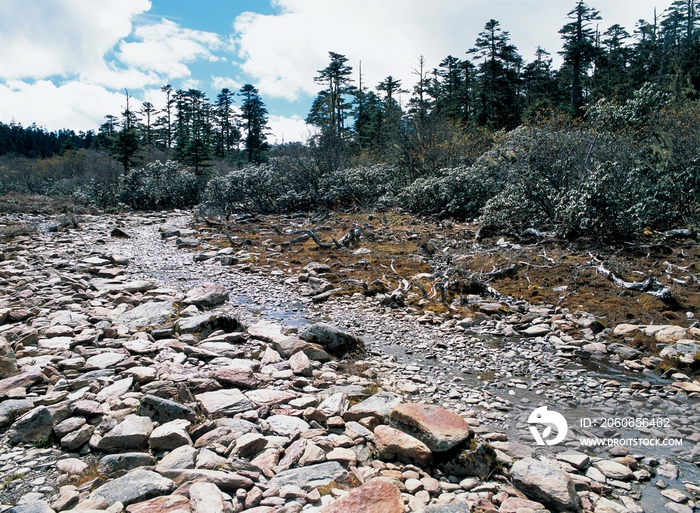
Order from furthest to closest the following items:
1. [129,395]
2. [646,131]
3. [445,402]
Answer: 1. [646,131]
2. [445,402]
3. [129,395]

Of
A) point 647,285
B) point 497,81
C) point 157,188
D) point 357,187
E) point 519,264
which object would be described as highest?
point 497,81

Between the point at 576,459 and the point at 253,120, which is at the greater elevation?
the point at 253,120

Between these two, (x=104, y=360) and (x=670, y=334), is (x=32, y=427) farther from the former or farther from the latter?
(x=670, y=334)

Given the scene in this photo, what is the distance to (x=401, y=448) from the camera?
375cm

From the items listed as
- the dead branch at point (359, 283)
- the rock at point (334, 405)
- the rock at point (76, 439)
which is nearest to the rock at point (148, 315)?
the rock at point (76, 439)

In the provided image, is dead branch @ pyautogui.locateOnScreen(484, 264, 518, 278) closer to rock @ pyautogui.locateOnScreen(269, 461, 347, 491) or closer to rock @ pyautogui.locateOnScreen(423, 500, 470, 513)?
rock @ pyautogui.locateOnScreen(269, 461, 347, 491)

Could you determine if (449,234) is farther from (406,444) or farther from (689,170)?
(406,444)

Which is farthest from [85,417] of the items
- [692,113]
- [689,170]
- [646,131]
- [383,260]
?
[692,113]

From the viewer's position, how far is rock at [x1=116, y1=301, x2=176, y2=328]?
279 inches

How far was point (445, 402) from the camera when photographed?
5.13m

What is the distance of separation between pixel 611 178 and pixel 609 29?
153 feet

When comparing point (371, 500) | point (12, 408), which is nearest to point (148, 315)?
point (12, 408)

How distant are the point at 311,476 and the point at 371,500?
2.03 ft

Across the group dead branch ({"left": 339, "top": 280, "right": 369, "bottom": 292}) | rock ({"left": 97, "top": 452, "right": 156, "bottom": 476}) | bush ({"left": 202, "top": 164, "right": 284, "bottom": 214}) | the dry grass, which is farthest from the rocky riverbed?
bush ({"left": 202, "top": 164, "right": 284, "bottom": 214})
